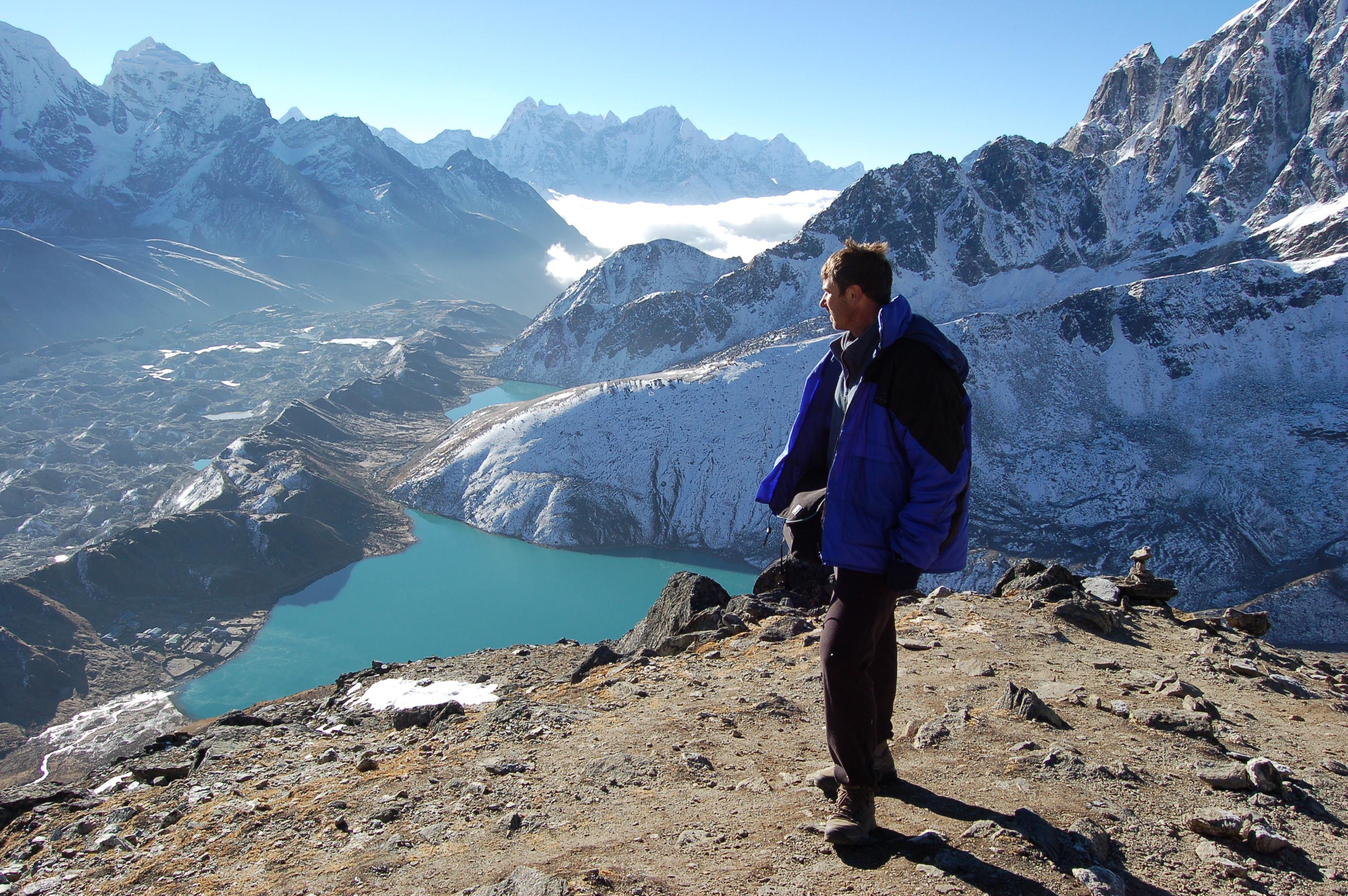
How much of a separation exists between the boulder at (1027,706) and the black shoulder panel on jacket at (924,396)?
11.3 feet

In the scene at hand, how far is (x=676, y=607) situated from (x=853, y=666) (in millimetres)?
9770

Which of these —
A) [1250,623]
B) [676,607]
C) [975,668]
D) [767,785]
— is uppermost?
[767,785]

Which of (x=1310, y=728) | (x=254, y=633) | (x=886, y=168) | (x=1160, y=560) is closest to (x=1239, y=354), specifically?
(x=1160, y=560)

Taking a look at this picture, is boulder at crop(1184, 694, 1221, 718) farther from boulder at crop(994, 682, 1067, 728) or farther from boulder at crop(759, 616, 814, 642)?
boulder at crop(759, 616, 814, 642)

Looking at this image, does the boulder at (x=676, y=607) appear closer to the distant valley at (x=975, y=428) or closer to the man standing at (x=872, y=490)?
the man standing at (x=872, y=490)

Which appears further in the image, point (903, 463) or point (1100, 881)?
point (903, 463)

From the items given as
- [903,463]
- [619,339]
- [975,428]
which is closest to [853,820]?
[903,463]

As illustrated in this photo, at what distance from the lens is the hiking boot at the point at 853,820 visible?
4125 mm

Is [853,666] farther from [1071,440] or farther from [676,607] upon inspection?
[1071,440]

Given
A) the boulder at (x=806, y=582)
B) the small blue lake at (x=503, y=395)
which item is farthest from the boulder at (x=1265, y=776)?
the small blue lake at (x=503, y=395)

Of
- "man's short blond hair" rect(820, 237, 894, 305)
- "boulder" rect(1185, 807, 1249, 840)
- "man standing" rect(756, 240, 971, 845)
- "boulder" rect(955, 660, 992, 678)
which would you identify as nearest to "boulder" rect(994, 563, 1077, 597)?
"boulder" rect(955, 660, 992, 678)

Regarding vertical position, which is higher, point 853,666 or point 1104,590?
point 853,666

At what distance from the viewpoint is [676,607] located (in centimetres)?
1384

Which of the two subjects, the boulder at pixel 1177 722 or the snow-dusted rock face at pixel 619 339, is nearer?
the boulder at pixel 1177 722
